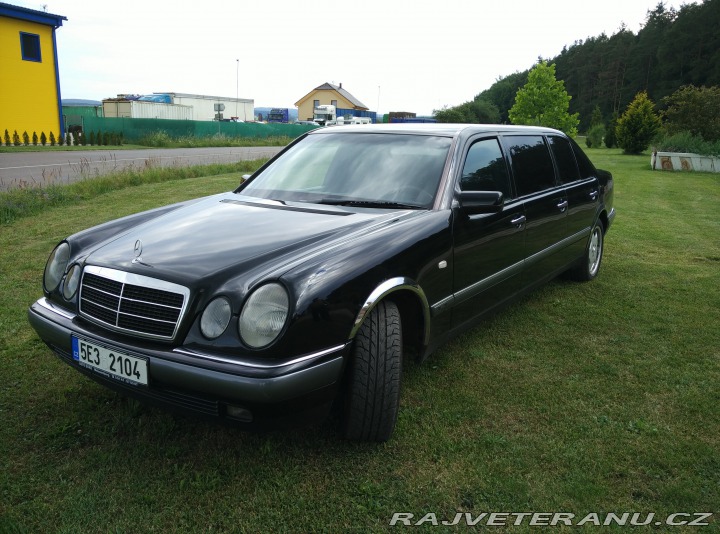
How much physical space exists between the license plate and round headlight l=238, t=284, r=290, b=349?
471mm

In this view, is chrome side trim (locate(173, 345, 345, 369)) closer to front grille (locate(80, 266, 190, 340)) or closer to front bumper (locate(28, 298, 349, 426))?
front bumper (locate(28, 298, 349, 426))

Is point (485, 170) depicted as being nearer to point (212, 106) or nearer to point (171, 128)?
point (171, 128)

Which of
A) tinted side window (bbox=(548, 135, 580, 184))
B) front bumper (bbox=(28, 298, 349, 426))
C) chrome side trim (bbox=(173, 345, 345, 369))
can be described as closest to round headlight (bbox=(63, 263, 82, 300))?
front bumper (bbox=(28, 298, 349, 426))

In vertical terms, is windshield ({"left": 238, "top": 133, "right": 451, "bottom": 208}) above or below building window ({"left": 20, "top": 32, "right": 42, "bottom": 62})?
below

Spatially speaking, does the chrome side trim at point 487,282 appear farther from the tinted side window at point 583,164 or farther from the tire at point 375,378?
the tinted side window at point 583,164

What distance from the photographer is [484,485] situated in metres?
2.43

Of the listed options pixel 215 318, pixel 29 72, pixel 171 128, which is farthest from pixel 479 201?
pixel 171 128

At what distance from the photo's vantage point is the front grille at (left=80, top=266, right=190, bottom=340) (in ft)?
7.64

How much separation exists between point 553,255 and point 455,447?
236 centimetres

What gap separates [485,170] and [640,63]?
69.3 m

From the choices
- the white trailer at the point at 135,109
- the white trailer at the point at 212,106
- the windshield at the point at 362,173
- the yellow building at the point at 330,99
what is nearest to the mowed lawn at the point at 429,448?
the windshield at the point at 362,173

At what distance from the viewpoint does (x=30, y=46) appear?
2614 centimetres

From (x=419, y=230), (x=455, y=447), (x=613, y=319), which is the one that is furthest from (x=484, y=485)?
(x=613, y=319)

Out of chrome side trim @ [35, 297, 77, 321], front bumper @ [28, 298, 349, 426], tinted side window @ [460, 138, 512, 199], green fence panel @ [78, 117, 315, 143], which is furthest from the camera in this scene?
green fence panel @ [78, 117, 315, 143]
